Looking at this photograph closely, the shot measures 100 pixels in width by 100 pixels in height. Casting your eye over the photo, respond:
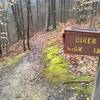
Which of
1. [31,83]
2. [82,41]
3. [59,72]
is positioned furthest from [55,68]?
[82,41]

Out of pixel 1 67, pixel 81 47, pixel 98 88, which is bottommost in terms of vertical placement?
pixel 1 67

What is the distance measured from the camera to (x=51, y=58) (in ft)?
49.8

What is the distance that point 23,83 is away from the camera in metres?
13.1

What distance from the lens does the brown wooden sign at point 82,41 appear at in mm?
5184

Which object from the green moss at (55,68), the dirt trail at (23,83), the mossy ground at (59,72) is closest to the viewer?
the mossy ground at (59,72)

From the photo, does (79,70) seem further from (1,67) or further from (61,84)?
(1,67)

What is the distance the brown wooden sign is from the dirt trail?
6521mm

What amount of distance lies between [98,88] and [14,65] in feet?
33.0

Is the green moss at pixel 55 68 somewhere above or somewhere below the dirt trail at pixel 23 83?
above

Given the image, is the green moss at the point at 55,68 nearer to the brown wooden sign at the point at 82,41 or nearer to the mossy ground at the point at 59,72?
the mossy ground at the point at 59,72

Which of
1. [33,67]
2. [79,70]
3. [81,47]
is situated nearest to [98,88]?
[81,47]

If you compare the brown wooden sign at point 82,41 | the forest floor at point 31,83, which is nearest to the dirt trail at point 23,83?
the forest floor at point 31,83

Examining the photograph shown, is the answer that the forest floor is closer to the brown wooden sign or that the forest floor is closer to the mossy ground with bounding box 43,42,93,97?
the mossy ground with bounding box 43,42,93,97

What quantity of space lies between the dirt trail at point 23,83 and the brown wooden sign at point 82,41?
6521 mm
